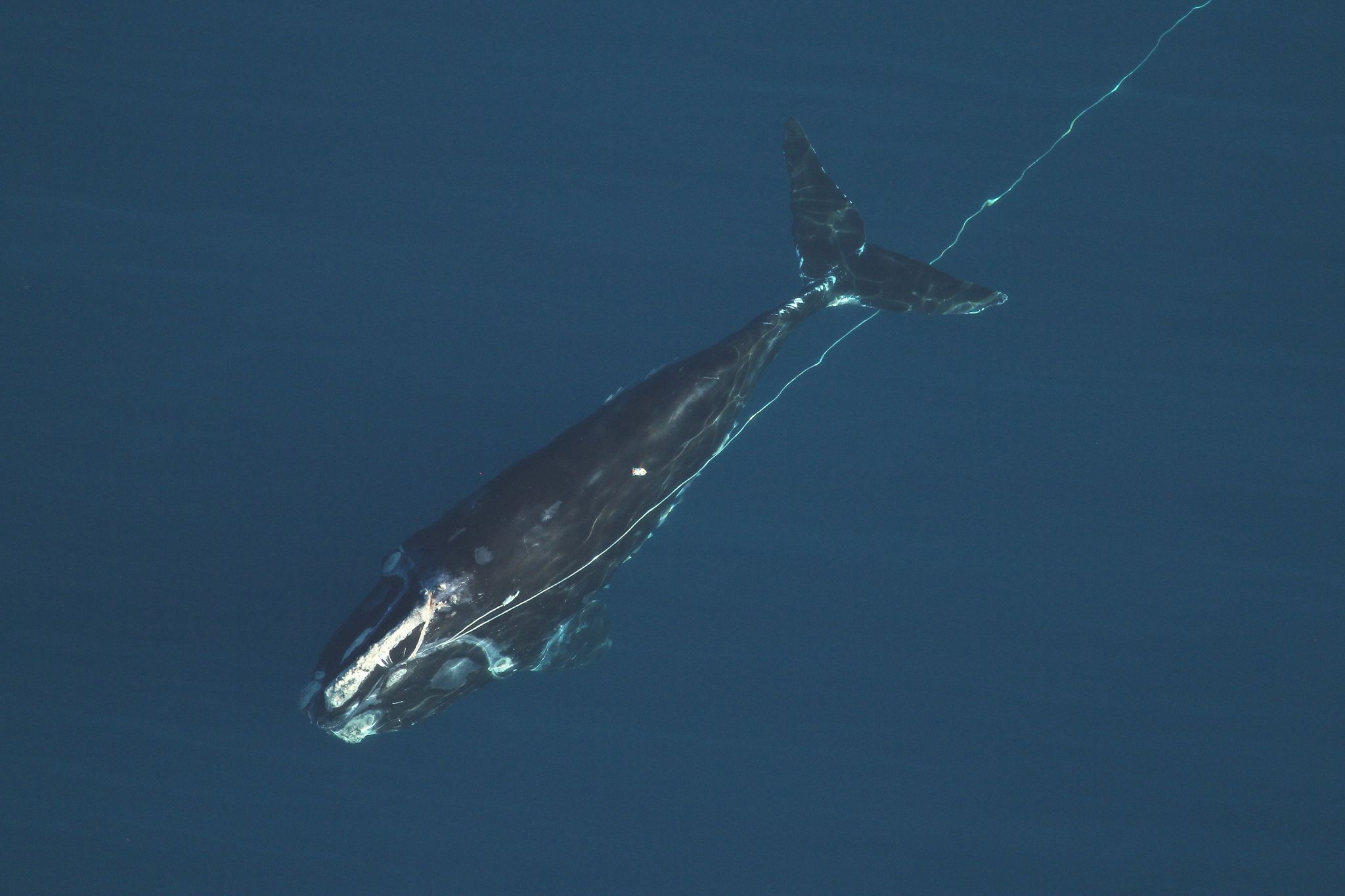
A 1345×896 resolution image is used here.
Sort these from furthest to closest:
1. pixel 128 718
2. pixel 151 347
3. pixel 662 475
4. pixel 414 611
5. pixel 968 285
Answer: pixel 151 347
pixel 128 718
pixel 968 285
pixel 662 475
pixel 414 611

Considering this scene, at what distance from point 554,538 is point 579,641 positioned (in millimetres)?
2708

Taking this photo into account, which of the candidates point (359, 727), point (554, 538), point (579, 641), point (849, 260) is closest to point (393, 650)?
point (359, 727)

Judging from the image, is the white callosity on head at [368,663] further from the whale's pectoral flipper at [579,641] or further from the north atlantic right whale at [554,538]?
the whale's pectoral flipper at [579,641]

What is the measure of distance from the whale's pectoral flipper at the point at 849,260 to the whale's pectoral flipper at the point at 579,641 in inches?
235

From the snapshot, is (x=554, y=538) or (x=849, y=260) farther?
(x=849, y=260)

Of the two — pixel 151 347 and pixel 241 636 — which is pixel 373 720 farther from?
pixel 151 347

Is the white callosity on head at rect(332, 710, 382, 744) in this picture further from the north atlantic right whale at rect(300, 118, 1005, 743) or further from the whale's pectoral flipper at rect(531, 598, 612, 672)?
the whale's pectoral flipper at rect(531, 598, 612, 672)

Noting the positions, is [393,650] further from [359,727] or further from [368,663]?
[359,727]

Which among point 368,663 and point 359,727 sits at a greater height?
point 368,663

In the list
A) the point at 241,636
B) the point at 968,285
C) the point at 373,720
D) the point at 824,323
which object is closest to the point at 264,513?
the point at 241,636

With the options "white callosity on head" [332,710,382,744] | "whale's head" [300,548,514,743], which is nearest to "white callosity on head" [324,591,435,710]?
"whale's head" [300,548,514,743]

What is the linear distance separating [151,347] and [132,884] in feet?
28.4

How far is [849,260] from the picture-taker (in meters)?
13.7

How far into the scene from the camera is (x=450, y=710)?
13.9 m
